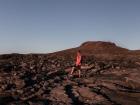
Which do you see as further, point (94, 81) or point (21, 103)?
point (94, 81)

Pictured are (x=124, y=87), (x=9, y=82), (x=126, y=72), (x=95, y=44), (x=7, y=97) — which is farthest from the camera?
(x=95, y=44)

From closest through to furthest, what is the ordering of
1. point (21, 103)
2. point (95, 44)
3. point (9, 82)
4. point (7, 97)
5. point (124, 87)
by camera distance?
point (21, 103), point (7, 97), point (9, 82), point (124, 87), point (95, 44)

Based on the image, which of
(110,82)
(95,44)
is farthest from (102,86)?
(95,44)

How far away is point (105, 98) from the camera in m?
19.9

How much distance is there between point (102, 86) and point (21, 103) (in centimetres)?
844

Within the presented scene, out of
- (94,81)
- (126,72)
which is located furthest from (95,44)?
(94,81)

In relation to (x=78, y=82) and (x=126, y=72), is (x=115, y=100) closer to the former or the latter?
(x=78, y=82)

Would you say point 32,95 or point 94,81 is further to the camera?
point 94,81

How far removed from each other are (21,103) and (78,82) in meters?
8.48

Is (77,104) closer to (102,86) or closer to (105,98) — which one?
(105,98)

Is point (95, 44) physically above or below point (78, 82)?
above

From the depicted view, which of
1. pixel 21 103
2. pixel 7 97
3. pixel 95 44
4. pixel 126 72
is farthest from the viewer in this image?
pixel 95 44

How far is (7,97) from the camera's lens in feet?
64.3

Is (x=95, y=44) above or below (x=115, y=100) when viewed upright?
above
